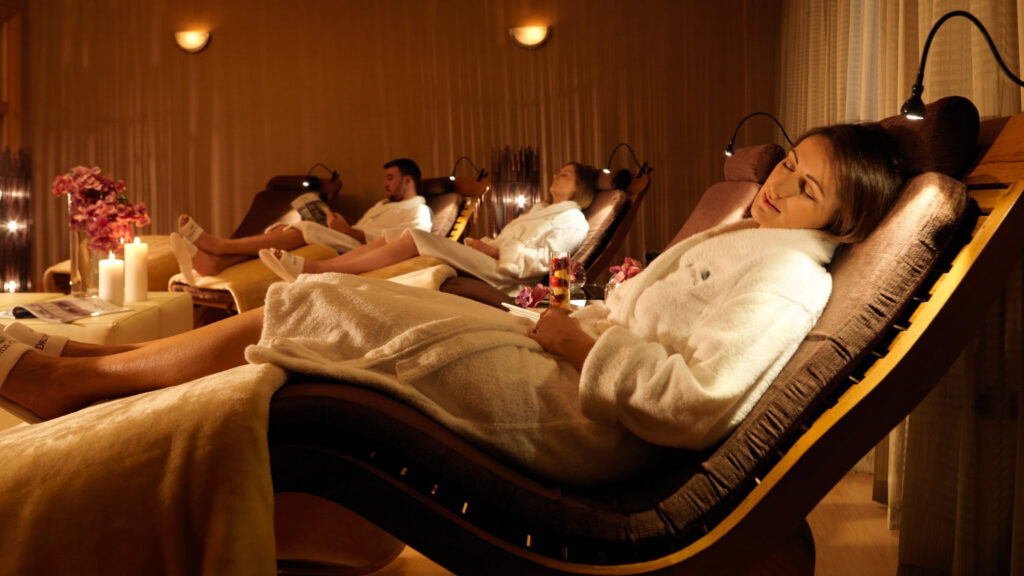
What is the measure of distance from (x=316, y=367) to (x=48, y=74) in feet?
21.4

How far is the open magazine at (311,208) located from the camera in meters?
4.92

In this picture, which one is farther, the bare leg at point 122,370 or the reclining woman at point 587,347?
the bare leg at point 122,370

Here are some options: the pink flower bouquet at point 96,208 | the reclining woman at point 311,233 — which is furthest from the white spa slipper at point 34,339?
the reclining woman at point 311,233

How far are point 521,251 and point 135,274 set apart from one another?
166 centimetres

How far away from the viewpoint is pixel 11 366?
1440mm

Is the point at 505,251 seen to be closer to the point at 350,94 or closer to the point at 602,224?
the point at 602,224

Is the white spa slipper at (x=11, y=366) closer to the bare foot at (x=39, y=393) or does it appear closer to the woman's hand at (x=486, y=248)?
the bare foot at (x=39, y=393)

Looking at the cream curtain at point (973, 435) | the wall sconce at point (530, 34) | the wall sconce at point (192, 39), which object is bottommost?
the cream curtain at point (973, 435)

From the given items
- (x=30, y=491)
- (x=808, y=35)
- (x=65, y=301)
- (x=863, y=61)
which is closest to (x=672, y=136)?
(x=808, y=35)

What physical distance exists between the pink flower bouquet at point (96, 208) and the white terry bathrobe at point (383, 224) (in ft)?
4.90

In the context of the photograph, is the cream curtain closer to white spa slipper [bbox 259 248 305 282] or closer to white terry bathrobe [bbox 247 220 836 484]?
white terry bathrobe [bbox 247 220 836 484]

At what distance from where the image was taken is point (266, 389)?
1059 mm

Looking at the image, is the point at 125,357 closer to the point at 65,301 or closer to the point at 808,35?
the point at 65,301

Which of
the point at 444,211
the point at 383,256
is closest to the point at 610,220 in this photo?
the point at 383,256
